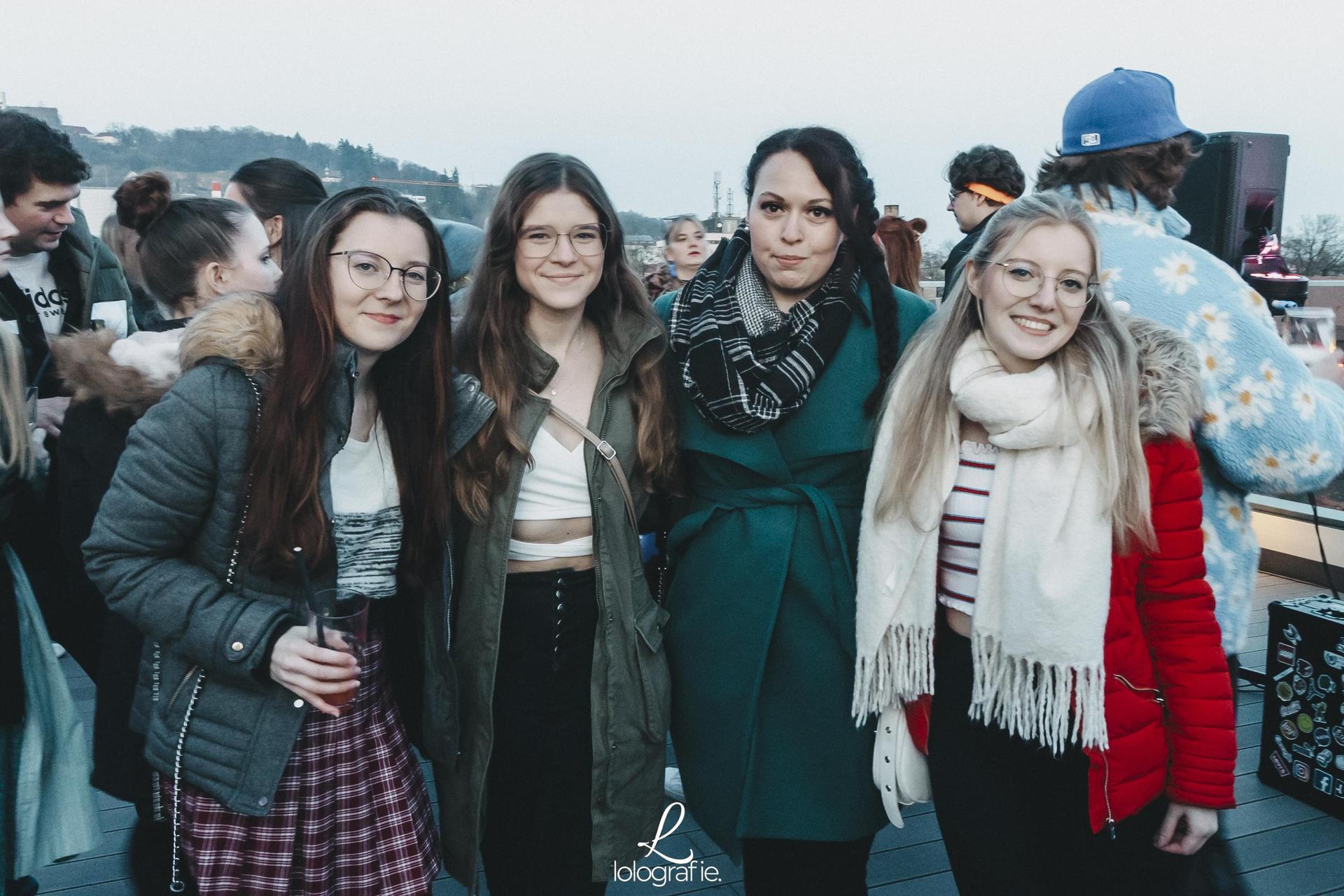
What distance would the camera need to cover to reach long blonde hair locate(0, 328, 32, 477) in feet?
5.55

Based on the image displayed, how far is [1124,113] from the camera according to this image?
1.77m

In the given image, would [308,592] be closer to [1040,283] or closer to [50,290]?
[1040,283]

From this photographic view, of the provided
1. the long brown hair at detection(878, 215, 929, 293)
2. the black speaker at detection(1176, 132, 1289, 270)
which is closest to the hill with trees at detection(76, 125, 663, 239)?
the long brown hair at detection(878, 215, 929, 293)

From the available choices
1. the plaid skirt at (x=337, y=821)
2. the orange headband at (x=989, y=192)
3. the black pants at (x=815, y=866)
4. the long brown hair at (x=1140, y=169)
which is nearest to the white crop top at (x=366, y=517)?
the plaid skirt at (x=337, y=821)

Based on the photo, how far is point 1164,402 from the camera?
1.41 m

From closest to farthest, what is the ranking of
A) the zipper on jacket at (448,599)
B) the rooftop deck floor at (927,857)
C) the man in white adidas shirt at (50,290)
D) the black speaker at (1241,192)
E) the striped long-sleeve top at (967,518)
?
the striped long-sleeve top at (967,518) < the zipper on jacket at (448,599) < the man in white adidas shirt at (50,290) < the rooftop deck floor at (927,857) < the black speaker at (1241,192)

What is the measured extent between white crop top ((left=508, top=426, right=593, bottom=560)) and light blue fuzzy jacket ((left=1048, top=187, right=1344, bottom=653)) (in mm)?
1007

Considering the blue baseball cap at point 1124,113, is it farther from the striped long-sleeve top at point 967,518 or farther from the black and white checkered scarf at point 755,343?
the striped long-sleeve top at point 967,518

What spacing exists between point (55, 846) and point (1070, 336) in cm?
214

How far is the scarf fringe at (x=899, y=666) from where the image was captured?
1.58 metres

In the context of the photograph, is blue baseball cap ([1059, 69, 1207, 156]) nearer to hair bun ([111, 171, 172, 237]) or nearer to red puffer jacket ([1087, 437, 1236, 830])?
red puffer jacket ([1087, 437, 1236, 830])

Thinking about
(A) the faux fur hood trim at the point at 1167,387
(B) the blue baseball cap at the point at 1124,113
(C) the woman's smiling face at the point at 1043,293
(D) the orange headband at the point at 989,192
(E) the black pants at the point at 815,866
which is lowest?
(E) the black pants at the point at 815,866

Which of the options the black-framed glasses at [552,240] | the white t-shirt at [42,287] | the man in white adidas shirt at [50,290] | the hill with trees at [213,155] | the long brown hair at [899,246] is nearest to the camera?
the black-framed glasses at [552,240]

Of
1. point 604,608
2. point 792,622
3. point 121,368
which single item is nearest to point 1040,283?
point 792,622
